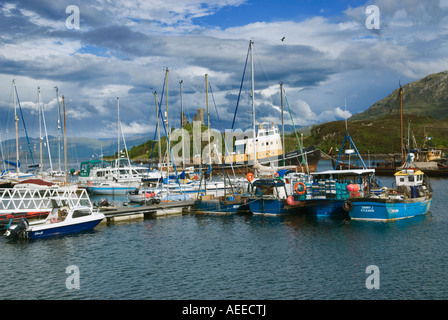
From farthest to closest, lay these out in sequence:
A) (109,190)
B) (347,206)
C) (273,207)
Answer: (109,190) < (273,207) < (347,206)

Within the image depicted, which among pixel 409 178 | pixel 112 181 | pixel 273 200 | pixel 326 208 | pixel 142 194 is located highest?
pixel 112 181

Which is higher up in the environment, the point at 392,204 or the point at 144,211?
the point at 392,204

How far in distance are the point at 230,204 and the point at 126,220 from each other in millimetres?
10929

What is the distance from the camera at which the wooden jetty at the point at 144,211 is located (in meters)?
44.4

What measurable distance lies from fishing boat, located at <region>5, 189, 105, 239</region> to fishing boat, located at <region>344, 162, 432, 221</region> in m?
23.1

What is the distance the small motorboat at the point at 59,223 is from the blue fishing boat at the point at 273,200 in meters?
15.4

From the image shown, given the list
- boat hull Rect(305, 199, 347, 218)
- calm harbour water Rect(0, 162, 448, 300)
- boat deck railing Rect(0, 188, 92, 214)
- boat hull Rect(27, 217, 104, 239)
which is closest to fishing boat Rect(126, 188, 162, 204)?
boat deck railing Rect(0, 188, 92, 214)

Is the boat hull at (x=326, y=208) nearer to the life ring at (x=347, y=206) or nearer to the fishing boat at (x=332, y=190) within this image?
the fishing boat at (x=332, y=190)

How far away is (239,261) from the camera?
28.8m

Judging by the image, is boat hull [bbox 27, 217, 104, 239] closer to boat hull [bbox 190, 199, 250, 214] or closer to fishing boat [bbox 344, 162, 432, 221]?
boat hull [bbox 190, 199, 250, 214]

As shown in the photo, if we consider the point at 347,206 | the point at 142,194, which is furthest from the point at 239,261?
the point at 142,194

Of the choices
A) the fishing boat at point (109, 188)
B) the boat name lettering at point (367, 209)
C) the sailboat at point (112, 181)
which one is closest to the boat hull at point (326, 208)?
the boat name lettering at point (367, 209)

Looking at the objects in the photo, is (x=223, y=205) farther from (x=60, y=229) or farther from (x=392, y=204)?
(x=392, y=204)

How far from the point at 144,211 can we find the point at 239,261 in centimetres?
1997
